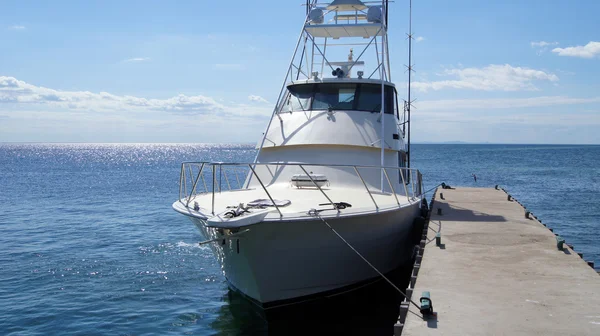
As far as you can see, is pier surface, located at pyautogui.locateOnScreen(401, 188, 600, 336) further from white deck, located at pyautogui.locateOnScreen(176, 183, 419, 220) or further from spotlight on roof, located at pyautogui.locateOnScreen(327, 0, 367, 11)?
spotlight on roof, located at pyautogui.locateOnScreen(327, 0, 367, 11)

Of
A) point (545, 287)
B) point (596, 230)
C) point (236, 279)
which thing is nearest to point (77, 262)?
point (236, 279)

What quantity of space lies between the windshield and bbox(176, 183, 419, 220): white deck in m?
2.50

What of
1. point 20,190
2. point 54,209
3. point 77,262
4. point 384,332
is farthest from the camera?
point 20,190

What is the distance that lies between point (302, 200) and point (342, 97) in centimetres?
427

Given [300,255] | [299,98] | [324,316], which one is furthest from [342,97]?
[324,316]

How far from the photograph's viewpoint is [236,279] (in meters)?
10.3

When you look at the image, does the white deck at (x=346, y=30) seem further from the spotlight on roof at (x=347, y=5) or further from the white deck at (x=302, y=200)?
the white deck at (x=302, y=200)

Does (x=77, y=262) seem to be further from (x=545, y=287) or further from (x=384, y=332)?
(x=545, y=287)

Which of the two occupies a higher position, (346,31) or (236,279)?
(346,31)

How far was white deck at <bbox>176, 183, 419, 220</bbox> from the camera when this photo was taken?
925 centimetres

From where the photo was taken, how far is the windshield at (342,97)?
13438 millimetres

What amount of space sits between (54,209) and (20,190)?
11.8 metres

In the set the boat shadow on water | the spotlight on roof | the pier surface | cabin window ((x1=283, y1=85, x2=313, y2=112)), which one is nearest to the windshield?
cabin window ((x1=283, y1=85, x2=313, y2=112))

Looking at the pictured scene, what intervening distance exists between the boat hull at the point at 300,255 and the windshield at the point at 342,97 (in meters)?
3.79
